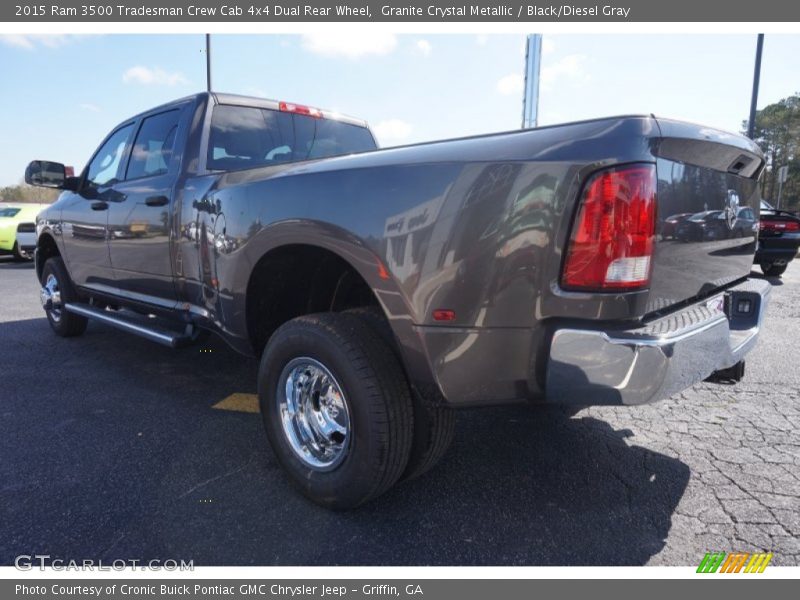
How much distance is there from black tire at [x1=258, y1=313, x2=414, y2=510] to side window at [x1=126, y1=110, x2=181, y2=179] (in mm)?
1963

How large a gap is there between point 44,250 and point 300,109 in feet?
10.6

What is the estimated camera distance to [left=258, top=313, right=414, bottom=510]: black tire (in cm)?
199

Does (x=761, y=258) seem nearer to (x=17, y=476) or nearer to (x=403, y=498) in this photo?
(x=403, y=498)

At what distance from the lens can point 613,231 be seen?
1.61m

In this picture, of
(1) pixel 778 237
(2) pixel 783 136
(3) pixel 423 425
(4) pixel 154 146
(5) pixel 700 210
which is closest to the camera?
(5) pixel 700 210

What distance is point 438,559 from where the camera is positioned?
191cm

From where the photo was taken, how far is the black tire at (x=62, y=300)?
15.9 ft

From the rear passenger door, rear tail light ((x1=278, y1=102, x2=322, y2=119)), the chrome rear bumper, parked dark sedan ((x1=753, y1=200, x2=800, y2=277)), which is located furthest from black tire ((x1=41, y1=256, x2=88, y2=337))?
parked dark sedan ((x1=753, y1=200, x2=800, y2=277))

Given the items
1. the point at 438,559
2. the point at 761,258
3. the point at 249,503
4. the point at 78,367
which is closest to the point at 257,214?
the point at 249,503

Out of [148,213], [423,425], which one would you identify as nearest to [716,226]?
[423,425]

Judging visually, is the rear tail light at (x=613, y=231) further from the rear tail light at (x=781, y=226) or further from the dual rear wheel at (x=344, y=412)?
the rear tail light at (x=781, y=226)

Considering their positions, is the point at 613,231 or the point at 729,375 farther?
the point at 729,375

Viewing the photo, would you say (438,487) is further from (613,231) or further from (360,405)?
(613,231)

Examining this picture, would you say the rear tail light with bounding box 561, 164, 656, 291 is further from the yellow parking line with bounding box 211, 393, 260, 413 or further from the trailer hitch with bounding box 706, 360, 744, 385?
the yellow parking line with bounding box 211, 393, 260, 413
